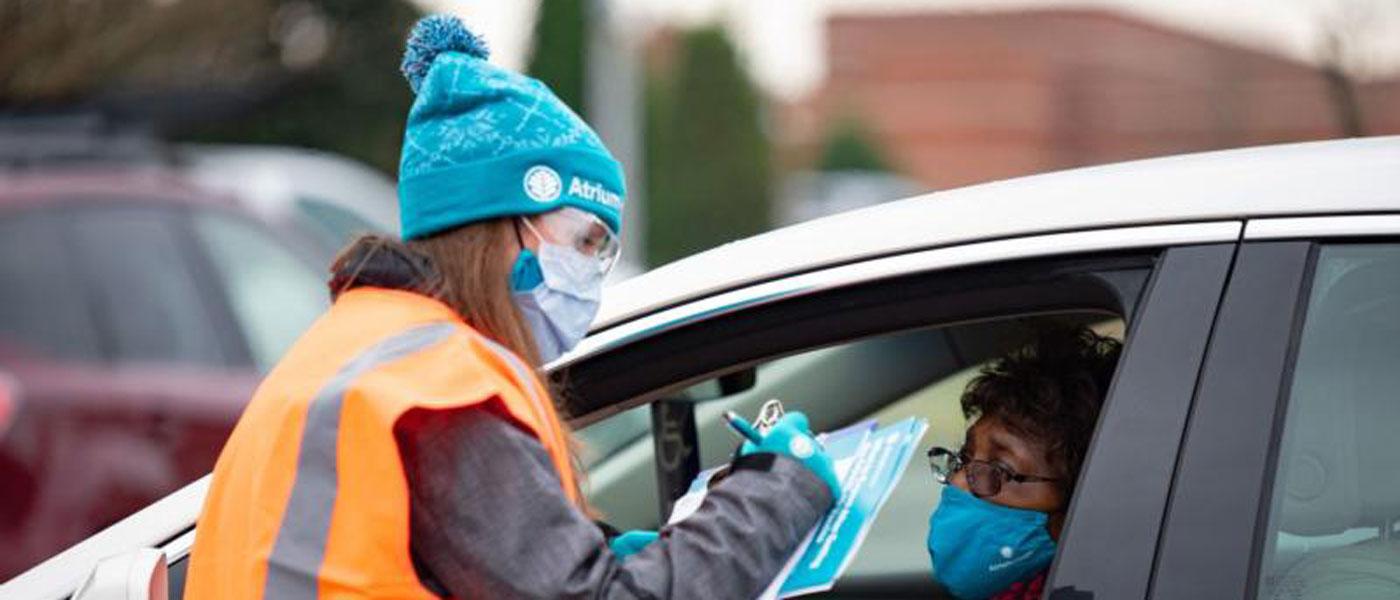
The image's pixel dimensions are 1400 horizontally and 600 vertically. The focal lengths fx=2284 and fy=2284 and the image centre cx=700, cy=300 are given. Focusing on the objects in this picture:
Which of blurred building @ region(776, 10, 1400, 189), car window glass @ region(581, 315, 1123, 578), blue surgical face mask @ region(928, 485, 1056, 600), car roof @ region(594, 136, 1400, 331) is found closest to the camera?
car roof @ region(594, 136, 1400, 331)

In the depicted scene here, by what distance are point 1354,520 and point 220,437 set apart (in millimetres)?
5007

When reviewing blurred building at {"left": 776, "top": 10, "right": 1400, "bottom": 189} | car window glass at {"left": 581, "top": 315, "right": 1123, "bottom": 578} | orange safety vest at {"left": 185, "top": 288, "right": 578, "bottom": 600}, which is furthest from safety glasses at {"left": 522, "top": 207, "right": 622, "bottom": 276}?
blurred building at {"left": 776, "top": 10, "right": 1400, "bottom": 189}

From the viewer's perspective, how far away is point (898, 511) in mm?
3717

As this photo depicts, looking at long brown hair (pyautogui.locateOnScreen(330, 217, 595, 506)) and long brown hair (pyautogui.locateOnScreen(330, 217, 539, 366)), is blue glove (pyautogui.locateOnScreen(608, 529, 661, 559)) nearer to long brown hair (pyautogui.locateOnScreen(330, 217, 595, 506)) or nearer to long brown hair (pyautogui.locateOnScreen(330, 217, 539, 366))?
long brown hair (pyautogui.locateOnScreen(330, 217, 595, 506))

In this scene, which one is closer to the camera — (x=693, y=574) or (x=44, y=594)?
(x=693, y=574)

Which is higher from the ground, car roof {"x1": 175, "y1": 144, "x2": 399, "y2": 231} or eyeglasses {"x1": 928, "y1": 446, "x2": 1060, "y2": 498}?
car roof {"x1": 175, "y1": 144, "x2": 399, "y2": 231}

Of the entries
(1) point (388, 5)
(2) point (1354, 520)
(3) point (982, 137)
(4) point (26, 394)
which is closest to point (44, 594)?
(2) point (1354, 520)

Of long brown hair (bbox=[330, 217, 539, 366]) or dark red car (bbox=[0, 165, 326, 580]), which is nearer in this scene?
long brown hair (bbox=[330, 217, 539, 366])

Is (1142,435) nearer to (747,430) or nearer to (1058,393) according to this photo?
(747,430)

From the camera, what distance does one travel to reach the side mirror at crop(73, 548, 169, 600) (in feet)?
7.91

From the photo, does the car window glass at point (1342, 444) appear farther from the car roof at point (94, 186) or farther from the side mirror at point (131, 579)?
the car roof at point (94, 186)

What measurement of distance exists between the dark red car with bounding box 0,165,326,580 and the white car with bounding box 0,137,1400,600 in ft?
13.5

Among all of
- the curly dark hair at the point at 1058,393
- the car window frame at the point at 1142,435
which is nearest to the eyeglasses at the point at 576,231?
the car window frame at the point at 1142,435

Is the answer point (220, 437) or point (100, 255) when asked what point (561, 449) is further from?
point (100, 255)
